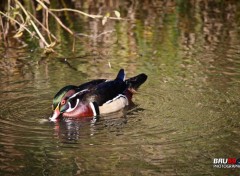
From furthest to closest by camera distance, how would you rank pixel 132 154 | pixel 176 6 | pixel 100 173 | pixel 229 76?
pixel 176 6 → pixel 229 76 → pixel 132 154 → pixel 100 173

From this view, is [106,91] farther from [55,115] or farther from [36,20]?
[36,20]

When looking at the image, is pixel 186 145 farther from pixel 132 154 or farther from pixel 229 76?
pixel 229 76

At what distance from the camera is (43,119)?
10156 mm

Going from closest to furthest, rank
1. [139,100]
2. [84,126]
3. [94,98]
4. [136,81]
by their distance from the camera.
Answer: [84,126], [94,98], [139,100], [136,81]

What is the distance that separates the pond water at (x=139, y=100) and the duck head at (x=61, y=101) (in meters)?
0.17

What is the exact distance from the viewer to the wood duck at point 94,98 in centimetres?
1037

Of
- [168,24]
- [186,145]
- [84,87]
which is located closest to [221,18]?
[168,24]

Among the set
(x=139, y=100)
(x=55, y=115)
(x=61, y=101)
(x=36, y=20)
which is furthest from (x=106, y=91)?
(x=36, y=20)

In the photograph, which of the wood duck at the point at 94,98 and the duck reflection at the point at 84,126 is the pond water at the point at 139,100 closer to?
the duck reflection at the point at 84,126

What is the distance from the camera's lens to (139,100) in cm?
1114

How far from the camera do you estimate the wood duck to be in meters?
10.4

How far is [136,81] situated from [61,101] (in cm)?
148

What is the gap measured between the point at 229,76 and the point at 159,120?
8.42 feet

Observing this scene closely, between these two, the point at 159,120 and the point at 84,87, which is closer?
the point at 159,120
